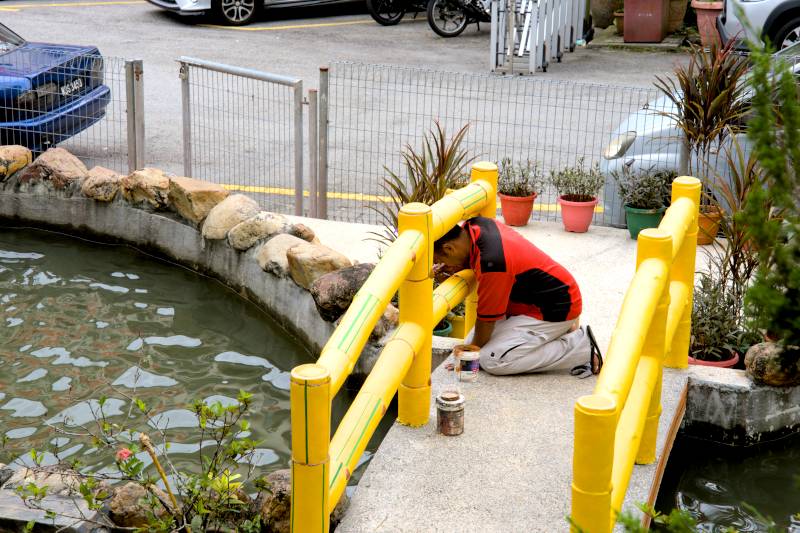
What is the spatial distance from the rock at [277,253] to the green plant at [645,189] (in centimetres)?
263

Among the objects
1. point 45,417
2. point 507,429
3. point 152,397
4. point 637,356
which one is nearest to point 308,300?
point 152,397

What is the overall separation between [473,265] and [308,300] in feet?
5.90

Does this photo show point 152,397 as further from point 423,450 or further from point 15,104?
point 15,104

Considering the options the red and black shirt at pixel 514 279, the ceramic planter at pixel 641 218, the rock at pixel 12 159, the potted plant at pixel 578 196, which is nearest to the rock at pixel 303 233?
the potted plant at pixel 578 196

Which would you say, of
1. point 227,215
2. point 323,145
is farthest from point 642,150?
point 227,215

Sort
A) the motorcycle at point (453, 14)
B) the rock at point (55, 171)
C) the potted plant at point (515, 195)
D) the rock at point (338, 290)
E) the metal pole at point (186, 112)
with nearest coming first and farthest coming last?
the rock at point (338, 290) < the potted plant at point (515, 195) < the rock at point (55, 171) < the metal pole at point (186, 112) < the motorcycle at point (453, 14)

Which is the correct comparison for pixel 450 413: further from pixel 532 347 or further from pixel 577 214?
pixel 577 214

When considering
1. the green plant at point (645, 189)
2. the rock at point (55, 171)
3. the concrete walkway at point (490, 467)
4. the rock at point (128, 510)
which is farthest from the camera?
the rock at point (55, 171)

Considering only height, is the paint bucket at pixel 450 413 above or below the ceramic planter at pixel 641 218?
below

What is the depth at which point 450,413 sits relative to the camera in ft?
16.0

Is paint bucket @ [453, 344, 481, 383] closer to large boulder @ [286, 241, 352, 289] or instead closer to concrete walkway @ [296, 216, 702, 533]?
concrete walkway @ [296, 216, 702, 533]

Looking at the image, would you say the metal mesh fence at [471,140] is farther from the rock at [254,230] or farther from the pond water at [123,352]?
the pond water at [123,352]

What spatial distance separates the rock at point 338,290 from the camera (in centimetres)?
630

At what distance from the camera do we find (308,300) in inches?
272
